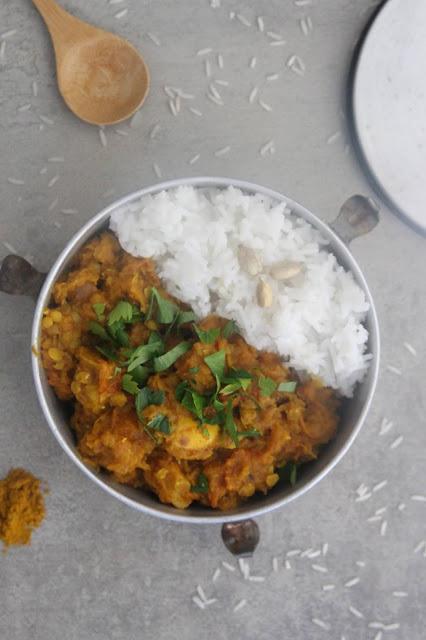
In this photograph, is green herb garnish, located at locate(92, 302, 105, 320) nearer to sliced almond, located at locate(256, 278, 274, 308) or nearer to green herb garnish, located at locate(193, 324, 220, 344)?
green herb garnish, located at locate(193, 324, 220, 344)

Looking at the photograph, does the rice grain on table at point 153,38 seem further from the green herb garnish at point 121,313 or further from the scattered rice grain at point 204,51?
the green herb garnish at point 121,313

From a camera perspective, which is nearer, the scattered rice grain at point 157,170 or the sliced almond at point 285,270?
the sliced almond at point 285,270

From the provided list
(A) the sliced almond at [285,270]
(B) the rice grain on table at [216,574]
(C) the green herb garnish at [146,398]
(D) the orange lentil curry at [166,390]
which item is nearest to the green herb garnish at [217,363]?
(D) the orange lentil curry at [166,390]

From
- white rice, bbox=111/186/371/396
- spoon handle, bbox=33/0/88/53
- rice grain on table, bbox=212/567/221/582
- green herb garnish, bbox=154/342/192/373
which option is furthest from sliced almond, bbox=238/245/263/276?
rice grain on table, bbox=212/567/221/582

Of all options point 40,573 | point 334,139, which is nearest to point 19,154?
point 334,139

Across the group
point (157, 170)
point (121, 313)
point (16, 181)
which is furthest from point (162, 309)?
point (16, 181)

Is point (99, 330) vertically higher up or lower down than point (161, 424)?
higher up

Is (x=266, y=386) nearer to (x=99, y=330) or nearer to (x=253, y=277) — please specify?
(x=253, y=277)
